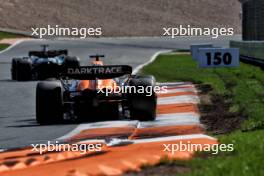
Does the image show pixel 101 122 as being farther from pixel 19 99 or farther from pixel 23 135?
pixel 19 99

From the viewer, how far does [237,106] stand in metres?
15.1

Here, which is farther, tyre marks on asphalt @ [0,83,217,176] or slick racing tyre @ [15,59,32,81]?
slick racing tyre @ [15,59,32,81]

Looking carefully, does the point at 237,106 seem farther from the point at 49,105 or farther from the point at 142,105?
the point at 49,105

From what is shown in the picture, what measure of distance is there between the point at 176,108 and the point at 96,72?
175 centimetres

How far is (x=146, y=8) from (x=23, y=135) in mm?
75624

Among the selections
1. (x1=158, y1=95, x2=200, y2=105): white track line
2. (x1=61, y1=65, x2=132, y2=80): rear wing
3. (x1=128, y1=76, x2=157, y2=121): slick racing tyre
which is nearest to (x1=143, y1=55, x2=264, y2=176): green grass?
(x1=158, y1=95, x2=200, y2=105): white track line

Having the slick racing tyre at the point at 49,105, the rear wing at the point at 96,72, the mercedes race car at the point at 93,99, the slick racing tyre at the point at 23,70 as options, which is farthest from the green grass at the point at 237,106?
the slick racing tyre at the point at 23,70

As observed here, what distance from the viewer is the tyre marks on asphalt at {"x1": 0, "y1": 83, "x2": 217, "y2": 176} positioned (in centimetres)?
758

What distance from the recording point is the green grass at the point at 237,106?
23.5 feet

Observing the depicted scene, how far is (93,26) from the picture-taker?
3132 inches

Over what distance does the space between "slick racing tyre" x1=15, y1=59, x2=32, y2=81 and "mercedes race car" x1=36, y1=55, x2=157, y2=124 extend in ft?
34.9

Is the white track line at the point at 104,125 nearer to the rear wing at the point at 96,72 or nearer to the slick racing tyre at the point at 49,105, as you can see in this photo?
the slick racing tyre at the point at 49,105

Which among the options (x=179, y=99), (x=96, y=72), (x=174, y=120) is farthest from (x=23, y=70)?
(x=174, y=120)

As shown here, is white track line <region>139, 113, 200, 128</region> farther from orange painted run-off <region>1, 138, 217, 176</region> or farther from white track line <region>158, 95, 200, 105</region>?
orange painted run-off <region>1, 138, 217, 176</region>
